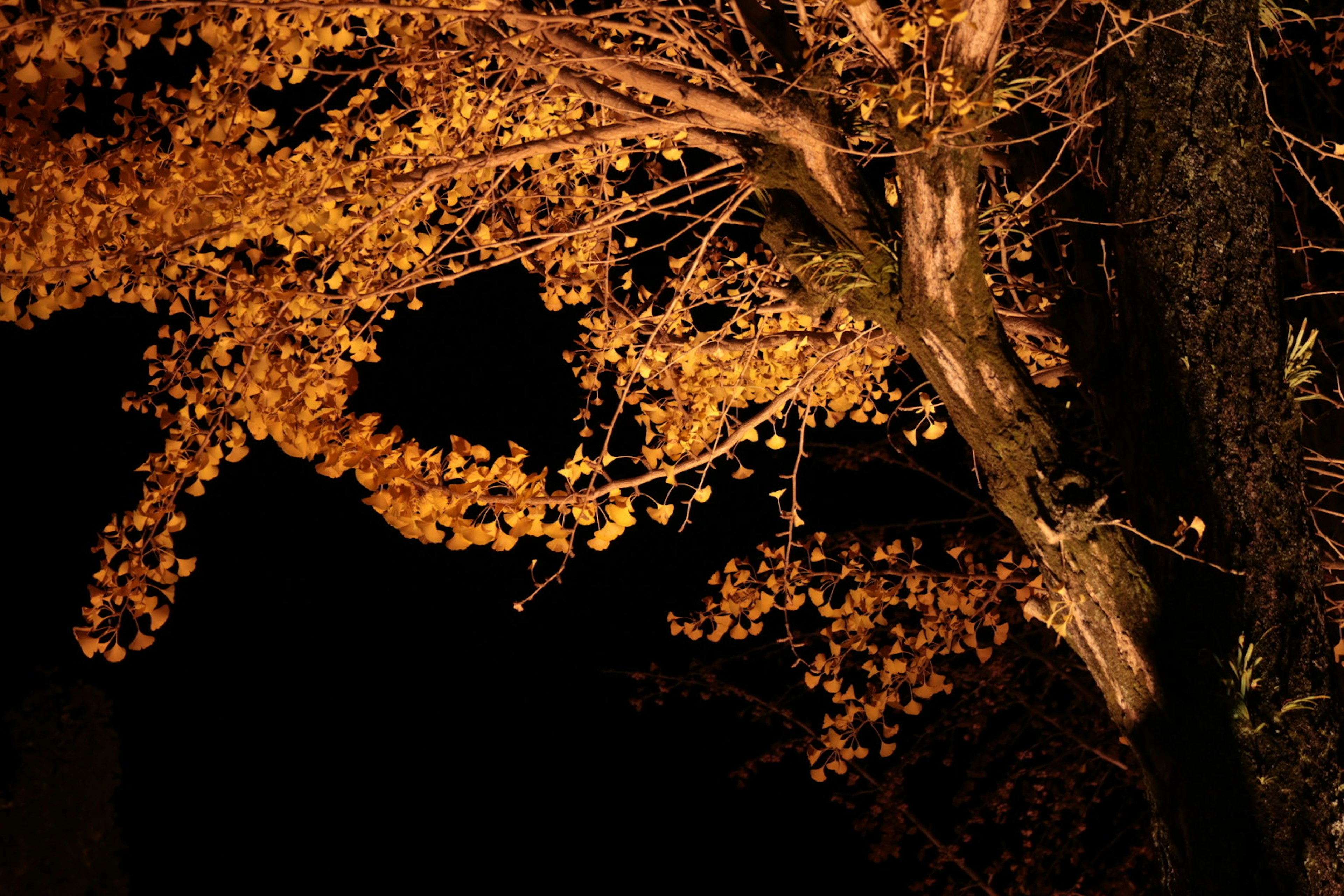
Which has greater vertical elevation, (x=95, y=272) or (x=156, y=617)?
(x=95, y=272)

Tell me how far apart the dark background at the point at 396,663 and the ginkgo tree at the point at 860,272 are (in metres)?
5.68

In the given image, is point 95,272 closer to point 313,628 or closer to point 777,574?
point 777,574

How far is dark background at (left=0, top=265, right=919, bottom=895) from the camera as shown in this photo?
846 centimetres

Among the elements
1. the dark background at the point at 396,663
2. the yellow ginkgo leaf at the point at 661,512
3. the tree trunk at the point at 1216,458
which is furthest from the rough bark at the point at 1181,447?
the dark background at the point at 396,663

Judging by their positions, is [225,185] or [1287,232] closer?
[225,185]

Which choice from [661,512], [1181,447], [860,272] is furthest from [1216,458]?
[661,512]

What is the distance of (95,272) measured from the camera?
2.08 metres

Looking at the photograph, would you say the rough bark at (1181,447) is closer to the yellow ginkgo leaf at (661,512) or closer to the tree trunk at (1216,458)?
the tree trunk at (1216,458)

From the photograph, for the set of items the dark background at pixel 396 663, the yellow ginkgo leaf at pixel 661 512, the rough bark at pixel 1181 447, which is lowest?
the dark background at pixel 396 663

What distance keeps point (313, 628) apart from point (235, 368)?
25.3ft

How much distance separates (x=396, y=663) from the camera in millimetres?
9086

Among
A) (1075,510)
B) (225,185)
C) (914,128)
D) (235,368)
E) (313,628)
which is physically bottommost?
(313,628)

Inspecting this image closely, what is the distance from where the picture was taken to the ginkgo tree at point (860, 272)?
1873 millimetres

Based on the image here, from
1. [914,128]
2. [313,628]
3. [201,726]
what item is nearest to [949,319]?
[914,128]
